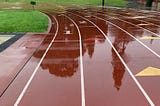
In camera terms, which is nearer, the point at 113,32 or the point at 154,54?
the point at 154,54

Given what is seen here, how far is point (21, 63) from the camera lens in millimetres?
12609

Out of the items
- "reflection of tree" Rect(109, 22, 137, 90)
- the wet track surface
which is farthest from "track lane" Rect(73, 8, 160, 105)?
"reflection of tree" Rect(109, 22, 137, 90)

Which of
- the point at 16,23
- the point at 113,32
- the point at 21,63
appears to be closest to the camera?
the point at 21,63

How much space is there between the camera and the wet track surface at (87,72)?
874cm

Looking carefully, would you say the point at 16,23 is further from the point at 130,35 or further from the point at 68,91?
the point at 68,91

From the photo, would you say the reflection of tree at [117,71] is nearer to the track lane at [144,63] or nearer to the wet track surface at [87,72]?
the wet track surface at [87,72]

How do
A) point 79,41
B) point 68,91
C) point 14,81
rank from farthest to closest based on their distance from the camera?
point 79,41, point 14,81, point 68,91

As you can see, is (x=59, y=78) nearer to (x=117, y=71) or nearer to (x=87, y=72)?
(x=87, y=72)

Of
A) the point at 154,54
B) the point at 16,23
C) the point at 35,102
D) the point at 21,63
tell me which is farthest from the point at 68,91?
the point at 16,23

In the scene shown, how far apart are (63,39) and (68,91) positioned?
8.68 meters

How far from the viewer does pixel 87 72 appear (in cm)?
1118

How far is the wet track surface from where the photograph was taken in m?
8.74

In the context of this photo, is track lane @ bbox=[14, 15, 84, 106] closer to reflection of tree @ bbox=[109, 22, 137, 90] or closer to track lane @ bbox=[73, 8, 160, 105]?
reflection of tree @ bbox=[109, 22, 137, 90]

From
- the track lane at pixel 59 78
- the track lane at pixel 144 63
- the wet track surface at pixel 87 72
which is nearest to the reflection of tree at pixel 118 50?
the wet track surface at pixel 87 72
